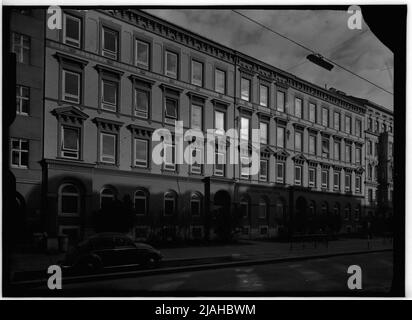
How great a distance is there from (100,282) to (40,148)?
7.39ft

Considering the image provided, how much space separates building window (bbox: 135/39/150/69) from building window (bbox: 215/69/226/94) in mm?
1188

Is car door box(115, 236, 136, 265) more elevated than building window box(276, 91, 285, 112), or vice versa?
building window box(276, 91, 285, 112)

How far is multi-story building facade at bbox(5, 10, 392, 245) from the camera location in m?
5.61

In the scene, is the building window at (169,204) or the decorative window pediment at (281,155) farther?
the decorative window pediment at (281,155)

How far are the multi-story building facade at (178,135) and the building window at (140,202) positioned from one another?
2cm

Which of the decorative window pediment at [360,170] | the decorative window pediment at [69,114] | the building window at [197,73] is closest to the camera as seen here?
the decorative window pediment at [69,114]

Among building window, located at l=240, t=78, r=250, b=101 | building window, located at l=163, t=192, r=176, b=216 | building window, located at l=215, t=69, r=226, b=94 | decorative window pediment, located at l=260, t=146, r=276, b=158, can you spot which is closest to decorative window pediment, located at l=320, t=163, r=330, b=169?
decorative window pediment, located at l=260, t=146, r=276, b=158

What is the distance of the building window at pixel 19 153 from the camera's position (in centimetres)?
535

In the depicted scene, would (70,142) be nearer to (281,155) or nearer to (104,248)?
(104,248)

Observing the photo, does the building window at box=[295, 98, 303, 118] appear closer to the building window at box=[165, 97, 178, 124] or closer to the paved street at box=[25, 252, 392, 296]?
the building window at box=[165, 97, 178, 124]

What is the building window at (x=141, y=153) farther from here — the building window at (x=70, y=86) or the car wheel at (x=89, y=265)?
the car wheel at (x=89, y=265)

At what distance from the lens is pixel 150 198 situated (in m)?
5.83

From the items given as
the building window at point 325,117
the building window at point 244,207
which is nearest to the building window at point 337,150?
the building window at point 325,117
